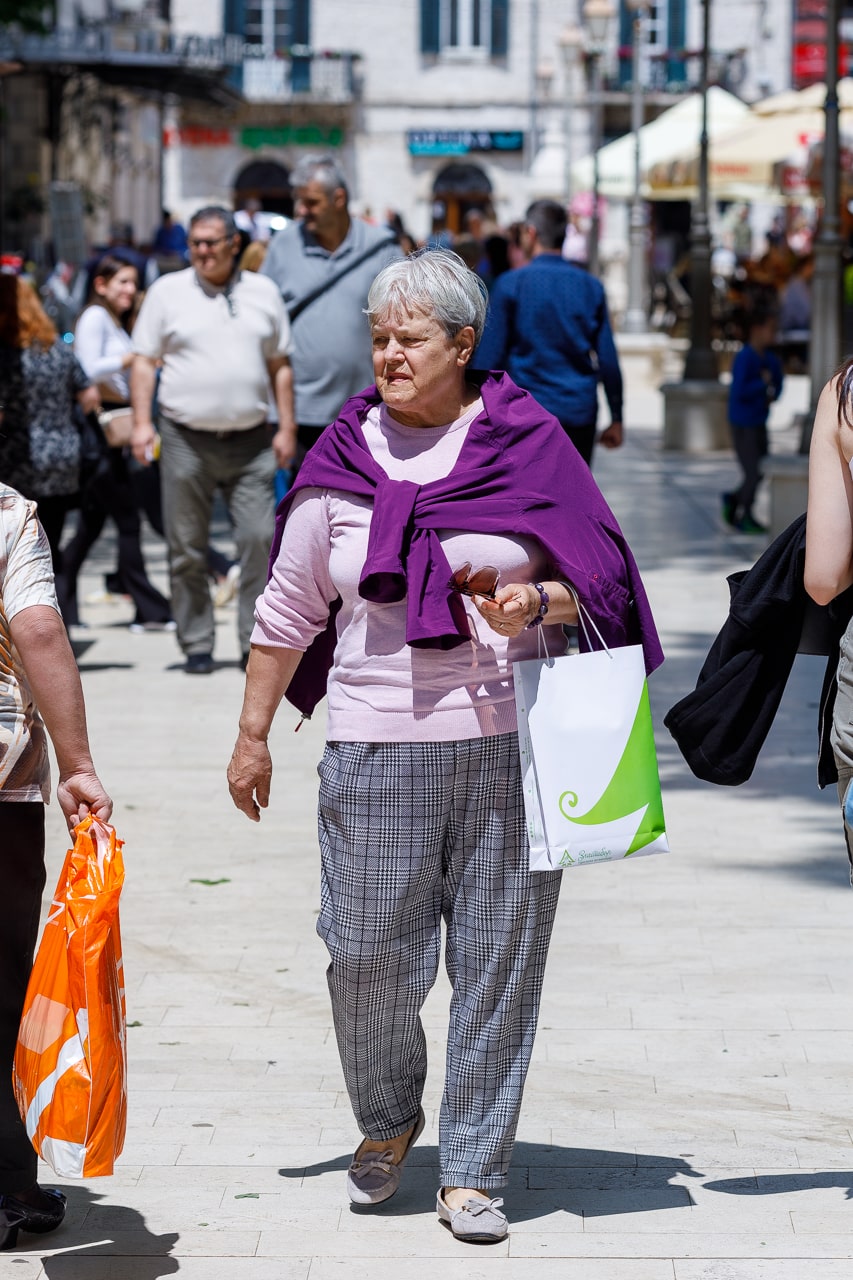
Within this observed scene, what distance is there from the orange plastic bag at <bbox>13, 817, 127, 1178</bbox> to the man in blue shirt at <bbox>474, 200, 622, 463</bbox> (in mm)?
5973

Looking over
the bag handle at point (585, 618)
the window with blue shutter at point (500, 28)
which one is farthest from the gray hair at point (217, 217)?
the window with blue shutter at point (500, 28)

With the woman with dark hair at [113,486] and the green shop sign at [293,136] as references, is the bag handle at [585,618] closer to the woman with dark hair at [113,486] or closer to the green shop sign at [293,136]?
the woman with dark hair at [113,486]

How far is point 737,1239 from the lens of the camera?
154 inches

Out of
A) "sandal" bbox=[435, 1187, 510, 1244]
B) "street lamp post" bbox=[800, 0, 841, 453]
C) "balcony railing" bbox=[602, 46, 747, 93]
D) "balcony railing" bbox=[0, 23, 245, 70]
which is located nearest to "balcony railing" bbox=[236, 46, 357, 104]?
"balcony railing" bbox=[602, 46, 747, 93]

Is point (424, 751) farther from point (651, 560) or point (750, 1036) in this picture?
point (651, 560)

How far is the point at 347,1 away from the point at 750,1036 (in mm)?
54687

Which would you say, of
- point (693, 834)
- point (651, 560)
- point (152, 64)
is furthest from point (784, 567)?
point (152, 64)

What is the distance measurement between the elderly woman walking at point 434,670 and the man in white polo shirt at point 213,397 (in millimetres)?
5022

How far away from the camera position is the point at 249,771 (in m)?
4.00

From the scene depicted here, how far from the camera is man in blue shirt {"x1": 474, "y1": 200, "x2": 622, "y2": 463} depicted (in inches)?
370

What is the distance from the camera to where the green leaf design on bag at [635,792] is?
12.4 ft

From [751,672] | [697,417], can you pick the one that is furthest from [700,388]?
[751,672]

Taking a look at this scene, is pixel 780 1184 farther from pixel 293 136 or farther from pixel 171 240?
pixel 293 136

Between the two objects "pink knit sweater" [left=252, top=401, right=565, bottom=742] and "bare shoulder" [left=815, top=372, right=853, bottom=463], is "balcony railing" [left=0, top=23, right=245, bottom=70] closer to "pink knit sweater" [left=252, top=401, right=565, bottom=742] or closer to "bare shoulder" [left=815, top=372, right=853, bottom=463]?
"pink knit sweater" [left=252, top=401, right=565, bottom=742]
